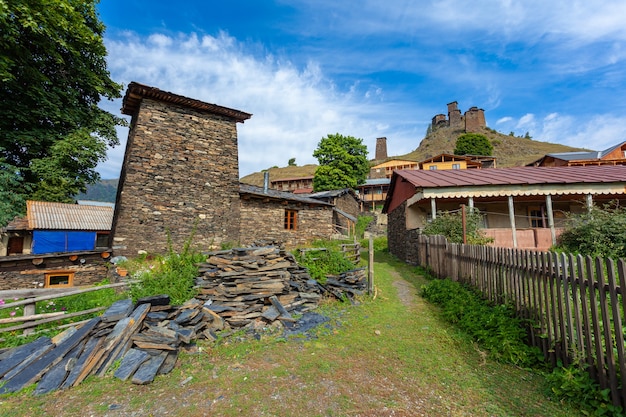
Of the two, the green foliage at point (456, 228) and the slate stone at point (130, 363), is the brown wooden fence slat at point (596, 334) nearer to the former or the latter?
the slate stone at point (130, 363)

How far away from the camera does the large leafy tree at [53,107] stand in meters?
13.4

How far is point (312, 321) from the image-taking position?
6137 millimetres

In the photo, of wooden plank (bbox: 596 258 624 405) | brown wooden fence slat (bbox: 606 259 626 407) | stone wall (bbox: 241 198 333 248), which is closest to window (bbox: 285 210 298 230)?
stone wall (bbox: 241 198 333 248)

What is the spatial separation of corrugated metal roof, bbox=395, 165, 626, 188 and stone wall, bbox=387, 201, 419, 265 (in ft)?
7.70

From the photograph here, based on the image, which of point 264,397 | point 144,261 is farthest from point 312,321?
point 144,261

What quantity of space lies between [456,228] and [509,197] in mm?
4578

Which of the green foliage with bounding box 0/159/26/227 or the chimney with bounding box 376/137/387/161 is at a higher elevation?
the chimney with bounding box 376/137/387/161

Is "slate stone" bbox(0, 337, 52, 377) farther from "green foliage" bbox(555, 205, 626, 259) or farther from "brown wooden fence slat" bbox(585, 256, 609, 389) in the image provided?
"green foliage" bbox(555, 205, 626, 259)

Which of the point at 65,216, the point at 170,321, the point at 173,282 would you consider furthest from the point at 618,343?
the point at 65,216

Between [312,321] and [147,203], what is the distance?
929 cm

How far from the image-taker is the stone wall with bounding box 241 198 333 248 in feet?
47.1

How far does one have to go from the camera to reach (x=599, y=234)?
10344 mm

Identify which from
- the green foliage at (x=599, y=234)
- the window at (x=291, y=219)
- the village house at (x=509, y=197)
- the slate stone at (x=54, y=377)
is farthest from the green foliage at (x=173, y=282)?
the green foliage at (x=599, y=234)

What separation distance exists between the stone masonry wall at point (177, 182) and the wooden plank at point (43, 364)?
6912 millimetres
